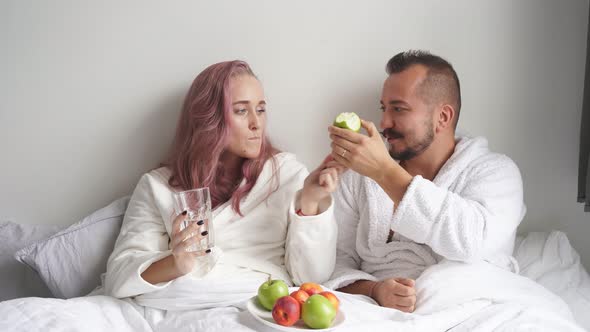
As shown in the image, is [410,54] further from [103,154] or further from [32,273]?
[32,273]

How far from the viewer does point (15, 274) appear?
2.30 metres

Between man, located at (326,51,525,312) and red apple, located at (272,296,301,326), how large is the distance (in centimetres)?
36

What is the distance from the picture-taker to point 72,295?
7.00 ft

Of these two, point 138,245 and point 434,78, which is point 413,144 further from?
point 138,245

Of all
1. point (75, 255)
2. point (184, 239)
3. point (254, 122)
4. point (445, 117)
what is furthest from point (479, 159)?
point (75, 255)

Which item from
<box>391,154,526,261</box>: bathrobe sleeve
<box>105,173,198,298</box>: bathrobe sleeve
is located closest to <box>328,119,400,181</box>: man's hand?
<box>391,154,526,261</box>: bathrobe sleeve

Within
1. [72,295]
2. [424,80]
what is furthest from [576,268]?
[72,295]

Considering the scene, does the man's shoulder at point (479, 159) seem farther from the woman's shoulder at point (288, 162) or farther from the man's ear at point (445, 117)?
the woman's shoulder at point (288, 162)

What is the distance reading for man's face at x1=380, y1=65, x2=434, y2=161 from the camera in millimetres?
1966

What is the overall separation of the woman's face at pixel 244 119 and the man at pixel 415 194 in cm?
34

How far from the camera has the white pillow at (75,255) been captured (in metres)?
2.11

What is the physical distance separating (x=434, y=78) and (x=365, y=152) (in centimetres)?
44

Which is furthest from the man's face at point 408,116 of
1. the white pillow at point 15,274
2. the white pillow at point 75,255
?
the white pillow at point 15,274

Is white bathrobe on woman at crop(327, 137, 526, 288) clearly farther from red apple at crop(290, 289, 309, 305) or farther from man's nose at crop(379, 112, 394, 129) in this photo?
red apple at crop(290, 289, 309, 305)
